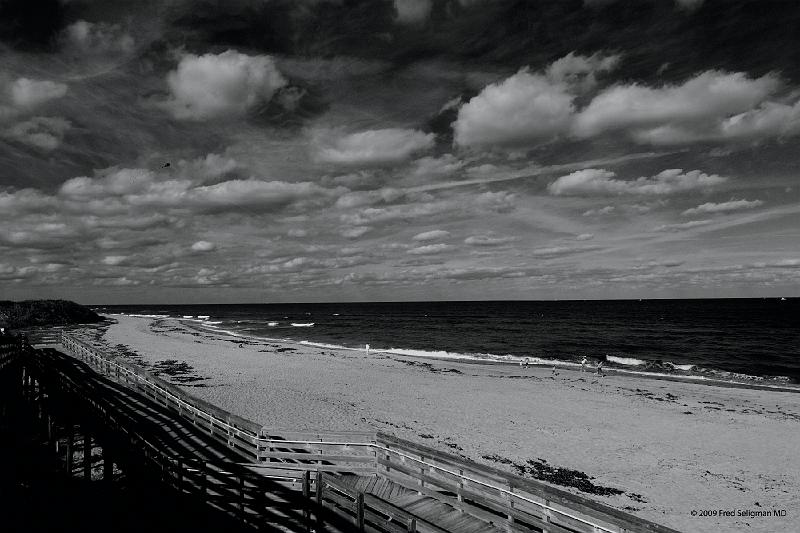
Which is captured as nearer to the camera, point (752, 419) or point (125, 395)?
point (125, 395)

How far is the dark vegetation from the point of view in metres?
72.5

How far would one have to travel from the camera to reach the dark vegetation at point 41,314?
72500 mm

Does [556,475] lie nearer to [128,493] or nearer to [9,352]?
[128,493]

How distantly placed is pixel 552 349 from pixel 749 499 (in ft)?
158

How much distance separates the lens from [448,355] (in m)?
55.2

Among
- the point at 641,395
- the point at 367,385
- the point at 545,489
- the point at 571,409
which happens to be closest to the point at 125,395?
the point at 367,385

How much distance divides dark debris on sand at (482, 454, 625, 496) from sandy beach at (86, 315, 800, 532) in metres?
0.18

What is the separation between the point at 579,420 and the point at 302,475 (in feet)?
54.2

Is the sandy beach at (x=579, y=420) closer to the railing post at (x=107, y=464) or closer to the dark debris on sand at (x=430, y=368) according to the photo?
the dark debris on sand at (x=430, y=368)

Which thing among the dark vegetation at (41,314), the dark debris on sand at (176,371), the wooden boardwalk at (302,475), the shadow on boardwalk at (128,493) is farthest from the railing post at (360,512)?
the dark vegetation at (41,314)

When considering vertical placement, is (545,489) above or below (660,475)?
above

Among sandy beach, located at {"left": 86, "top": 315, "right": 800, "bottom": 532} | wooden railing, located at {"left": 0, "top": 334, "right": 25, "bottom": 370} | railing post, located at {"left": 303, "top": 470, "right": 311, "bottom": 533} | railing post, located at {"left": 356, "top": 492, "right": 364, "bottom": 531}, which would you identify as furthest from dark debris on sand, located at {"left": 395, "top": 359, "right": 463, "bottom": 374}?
railing post, located at {"left": 356, "top": 492, "right": 364, "bottom": 531}

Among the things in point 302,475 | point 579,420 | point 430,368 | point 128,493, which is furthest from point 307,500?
point 430,368

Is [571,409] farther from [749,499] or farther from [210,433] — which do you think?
[210,433]
